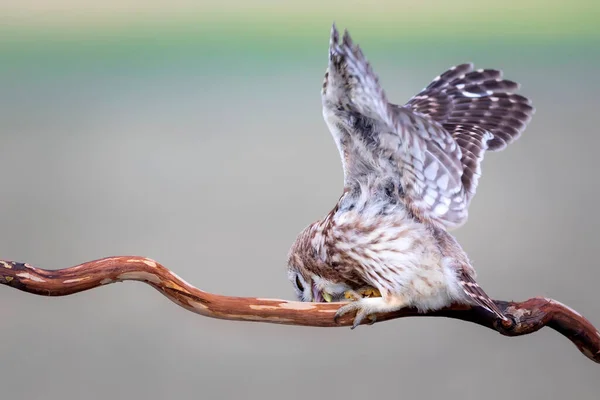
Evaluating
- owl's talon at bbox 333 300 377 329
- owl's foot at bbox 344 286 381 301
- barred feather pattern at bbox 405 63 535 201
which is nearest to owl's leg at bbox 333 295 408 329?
owl's talon at bbox 333 300 377 329

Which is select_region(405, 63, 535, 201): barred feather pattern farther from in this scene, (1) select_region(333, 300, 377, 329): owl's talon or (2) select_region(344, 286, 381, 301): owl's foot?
(1) select_region(333, 300, 377, 329): owl's talon

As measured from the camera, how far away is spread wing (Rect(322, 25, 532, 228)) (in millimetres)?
1802

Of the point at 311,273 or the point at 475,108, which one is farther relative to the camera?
the point at 475,108

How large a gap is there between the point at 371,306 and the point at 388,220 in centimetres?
24

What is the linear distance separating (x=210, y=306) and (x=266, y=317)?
0.50ft

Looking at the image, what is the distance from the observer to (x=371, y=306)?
2.11 m

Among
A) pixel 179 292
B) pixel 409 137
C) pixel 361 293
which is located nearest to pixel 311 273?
pixel 361 293

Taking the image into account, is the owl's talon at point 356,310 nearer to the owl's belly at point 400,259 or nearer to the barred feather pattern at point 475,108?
the owl's belly at point 400,259

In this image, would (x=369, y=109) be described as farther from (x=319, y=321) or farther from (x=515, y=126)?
(x=515, y=126)

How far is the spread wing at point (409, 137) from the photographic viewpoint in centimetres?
180

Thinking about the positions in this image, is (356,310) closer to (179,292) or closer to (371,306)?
(371,306)

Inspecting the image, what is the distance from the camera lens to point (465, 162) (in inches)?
94.9

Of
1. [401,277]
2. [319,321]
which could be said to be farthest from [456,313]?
[319,321]

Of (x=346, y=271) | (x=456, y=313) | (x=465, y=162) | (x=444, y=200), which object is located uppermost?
(x=465, y=162)
